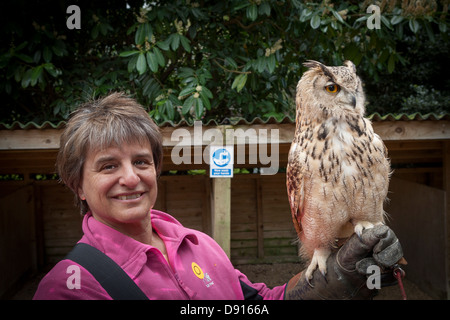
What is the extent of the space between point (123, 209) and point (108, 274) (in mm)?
196

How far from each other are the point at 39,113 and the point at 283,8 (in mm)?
3461

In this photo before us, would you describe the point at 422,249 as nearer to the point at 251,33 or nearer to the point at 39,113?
the point at 251,33

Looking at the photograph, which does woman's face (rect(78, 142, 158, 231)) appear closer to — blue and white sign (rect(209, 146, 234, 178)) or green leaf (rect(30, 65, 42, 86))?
blue and white sign (rect(209, 146, 234, 178))

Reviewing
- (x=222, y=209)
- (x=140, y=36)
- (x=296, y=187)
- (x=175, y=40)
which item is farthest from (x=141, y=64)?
(x=296, y=187)

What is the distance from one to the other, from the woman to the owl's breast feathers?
221mm

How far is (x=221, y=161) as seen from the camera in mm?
3062

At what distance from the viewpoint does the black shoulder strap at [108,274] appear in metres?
0.99

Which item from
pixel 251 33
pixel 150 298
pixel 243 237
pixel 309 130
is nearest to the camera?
pixel 150 298

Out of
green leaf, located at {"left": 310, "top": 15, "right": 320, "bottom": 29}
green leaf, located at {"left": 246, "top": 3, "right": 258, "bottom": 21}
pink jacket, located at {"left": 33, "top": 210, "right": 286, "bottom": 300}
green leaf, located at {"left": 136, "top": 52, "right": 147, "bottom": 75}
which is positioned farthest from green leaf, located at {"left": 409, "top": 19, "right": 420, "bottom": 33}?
pink jacket, located at {"left": 33, "top": 210, "right": 286, "bottom": 300}

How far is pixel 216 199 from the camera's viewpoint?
3.28 metres

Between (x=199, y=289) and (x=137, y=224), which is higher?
(x=137, y=224)

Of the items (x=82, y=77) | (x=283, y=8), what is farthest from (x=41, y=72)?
(x=283, y=8)

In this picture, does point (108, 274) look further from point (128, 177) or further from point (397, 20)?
point (397, 20)

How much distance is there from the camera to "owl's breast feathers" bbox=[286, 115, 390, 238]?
1459 mm
